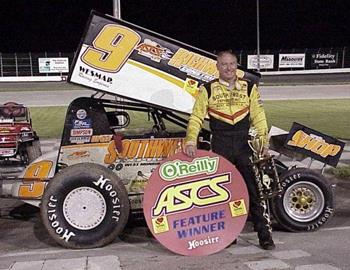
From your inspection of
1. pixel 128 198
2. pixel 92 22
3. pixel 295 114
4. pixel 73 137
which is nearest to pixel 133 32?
pixel 92 22

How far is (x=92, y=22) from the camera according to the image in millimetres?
5312

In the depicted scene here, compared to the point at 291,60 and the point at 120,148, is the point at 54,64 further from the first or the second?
the point at 120,148

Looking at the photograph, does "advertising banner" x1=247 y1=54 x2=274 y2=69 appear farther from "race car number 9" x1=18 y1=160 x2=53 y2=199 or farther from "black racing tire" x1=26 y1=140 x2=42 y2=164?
"race car number 9" x1=18 y1=160 x2=53 y2=199

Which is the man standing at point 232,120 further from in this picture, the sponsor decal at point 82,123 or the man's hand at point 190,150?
the sponsor decal at point 82,123

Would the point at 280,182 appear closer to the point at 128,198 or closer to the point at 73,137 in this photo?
the point at 128,198

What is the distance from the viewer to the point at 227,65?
4922mm

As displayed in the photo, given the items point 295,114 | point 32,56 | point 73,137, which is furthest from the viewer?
point 32,56

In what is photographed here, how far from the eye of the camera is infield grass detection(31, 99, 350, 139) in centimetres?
1334

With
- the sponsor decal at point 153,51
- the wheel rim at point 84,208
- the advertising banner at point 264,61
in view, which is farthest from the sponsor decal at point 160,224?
the advertising banner at point 264,61

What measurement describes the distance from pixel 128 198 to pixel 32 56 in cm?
3678

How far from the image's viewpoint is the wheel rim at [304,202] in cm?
569

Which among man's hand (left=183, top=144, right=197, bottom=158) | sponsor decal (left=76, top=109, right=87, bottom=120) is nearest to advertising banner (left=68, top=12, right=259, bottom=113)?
sponsor decal (left=76, top=109, right=87, bottom=120)

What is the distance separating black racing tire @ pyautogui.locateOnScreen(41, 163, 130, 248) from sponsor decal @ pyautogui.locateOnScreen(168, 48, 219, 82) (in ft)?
3.93

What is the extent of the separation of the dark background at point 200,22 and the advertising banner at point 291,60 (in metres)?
15.7
